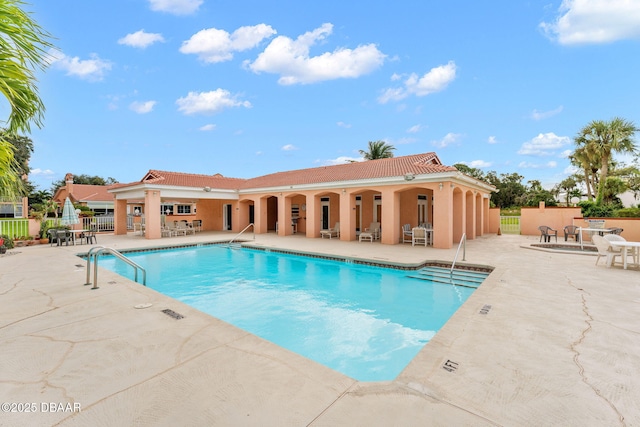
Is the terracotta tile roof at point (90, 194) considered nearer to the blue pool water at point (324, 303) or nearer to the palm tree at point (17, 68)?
the blue pool water at point (324, 303)

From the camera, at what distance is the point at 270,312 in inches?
277

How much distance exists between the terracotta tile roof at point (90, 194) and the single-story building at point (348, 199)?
1636 centimetres

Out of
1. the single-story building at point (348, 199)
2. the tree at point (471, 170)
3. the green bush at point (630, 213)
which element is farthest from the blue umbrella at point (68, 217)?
the tree at point (471, 170)

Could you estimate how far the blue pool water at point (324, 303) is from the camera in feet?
16.9

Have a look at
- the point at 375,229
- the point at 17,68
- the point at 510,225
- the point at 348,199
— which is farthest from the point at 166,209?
the point at 17,68

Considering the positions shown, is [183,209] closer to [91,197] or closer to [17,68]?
[91,197]

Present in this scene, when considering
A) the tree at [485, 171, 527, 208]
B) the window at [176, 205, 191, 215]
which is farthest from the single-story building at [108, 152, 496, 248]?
the tree at [485, 171, 527, 208]

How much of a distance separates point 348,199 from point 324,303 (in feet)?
35.0

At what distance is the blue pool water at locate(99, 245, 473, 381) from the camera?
16.9 feet

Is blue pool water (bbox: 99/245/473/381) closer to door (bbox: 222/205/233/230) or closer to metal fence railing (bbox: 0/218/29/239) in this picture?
metal fence railing (bbox: 0/218/29/239)

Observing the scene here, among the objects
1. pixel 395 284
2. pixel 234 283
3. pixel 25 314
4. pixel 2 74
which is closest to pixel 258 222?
pixel 234 283

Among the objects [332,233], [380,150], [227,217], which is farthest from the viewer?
[380,150]

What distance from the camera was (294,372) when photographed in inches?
125

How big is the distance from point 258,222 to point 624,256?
64.6ft
